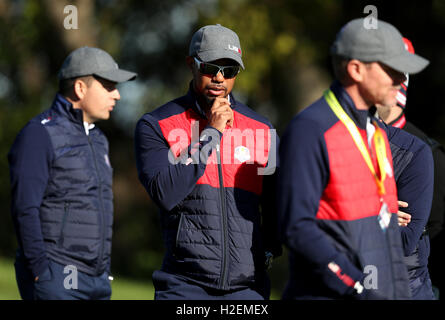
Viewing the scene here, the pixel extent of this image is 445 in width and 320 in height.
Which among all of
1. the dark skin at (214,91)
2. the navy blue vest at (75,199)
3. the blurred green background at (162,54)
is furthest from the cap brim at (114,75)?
the blurred green background at (162,54)

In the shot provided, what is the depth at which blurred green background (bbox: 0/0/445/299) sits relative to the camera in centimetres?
1692

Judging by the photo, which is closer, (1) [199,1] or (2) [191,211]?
(2) [191,211]

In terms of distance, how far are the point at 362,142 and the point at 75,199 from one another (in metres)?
2.26

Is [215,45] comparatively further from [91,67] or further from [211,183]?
[91,67]

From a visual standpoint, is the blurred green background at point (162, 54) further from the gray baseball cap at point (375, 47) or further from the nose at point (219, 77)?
the gray baseball cap at point (375, 47)

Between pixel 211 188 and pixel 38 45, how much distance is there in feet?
59.5

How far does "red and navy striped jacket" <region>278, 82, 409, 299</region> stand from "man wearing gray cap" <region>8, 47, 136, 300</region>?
1949mm

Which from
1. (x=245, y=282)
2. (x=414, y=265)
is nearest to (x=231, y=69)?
(x=245, y=282)

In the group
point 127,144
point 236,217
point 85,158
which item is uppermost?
point 127,144

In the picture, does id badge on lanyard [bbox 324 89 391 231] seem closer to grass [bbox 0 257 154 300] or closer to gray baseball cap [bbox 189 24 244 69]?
gray baseball cap [bbox 189 24 244 69]

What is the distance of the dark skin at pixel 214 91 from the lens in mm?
4547

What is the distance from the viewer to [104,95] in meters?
5.64
